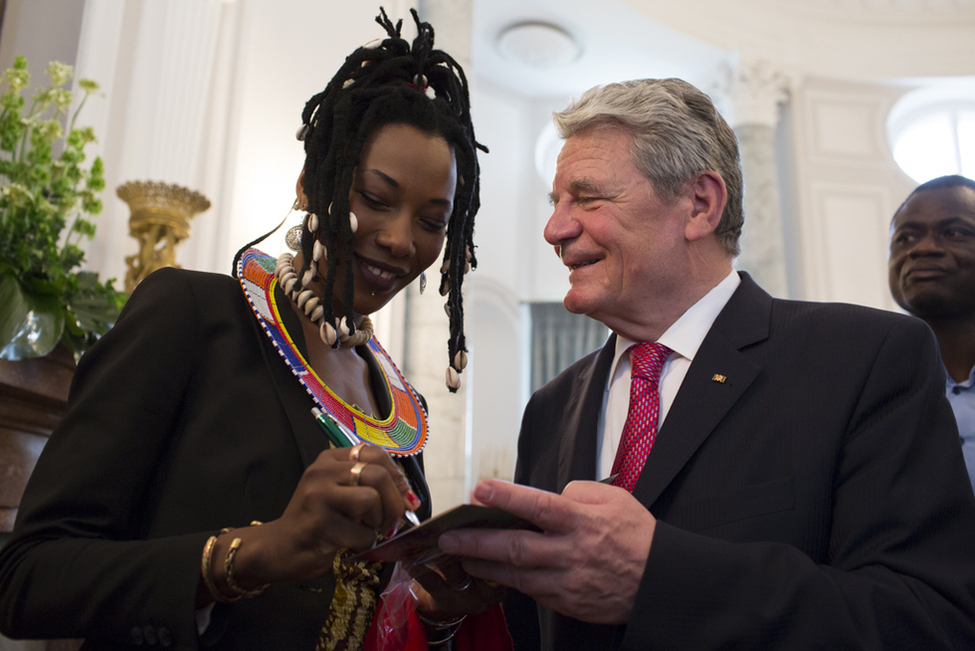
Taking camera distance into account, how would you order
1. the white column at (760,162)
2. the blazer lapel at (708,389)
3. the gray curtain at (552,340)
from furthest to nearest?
the gray curtain at (552,340) → the white column at (760,162) → the blazer lapel at (708,389)

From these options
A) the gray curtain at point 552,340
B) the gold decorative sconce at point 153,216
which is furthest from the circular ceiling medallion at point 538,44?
the gold decorative sconce at point 153,216

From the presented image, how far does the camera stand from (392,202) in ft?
5.57

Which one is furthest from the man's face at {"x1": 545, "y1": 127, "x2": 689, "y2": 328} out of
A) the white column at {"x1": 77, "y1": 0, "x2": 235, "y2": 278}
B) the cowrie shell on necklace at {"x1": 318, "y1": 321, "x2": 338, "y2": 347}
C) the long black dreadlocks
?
the white column at {"x1": 77, "y1": 0, "x2": 235, "y2": 278}

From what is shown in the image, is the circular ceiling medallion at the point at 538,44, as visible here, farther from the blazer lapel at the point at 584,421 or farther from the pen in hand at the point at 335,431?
the pen in hand at the point at 335,431

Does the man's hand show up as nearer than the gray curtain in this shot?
Yes

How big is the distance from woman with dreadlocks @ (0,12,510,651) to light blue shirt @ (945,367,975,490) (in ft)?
4.77

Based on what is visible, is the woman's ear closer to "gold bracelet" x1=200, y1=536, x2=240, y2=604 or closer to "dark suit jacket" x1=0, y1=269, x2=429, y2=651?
"dark suit jacket" x1=0, y1=269, x2=429, y2=651

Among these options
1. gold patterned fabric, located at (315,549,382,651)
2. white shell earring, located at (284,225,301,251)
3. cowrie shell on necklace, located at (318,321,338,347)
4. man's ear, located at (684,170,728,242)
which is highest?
man's ear, located at (684,170,728,242)

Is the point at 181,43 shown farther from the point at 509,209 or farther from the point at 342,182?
the point at 509,209

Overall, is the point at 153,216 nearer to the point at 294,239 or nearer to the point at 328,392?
the point at 294,239

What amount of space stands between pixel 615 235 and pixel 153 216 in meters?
2.11

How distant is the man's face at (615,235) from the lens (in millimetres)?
1903

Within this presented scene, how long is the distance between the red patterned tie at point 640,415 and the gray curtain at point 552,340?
26.4ft

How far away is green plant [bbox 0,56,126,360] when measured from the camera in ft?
6.81
